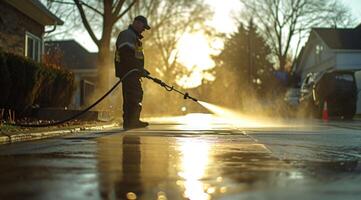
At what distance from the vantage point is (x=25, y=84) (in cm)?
1515

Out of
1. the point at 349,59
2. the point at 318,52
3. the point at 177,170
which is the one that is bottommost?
the point at 177,170

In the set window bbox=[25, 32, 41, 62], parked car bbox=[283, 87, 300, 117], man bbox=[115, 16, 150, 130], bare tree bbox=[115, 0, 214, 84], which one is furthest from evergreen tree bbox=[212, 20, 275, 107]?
man bbox=[115, 16, 150, 130]

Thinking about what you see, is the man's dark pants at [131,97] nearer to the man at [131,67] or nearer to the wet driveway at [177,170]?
the man at [131,67]

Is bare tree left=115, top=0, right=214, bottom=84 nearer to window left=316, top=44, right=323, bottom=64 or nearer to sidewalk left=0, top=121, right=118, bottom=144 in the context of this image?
window left=316, top=44, right=323, bottom=64

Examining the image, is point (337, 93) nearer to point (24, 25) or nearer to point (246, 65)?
point (24, 25)

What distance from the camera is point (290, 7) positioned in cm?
6212

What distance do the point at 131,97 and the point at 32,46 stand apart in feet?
42.9

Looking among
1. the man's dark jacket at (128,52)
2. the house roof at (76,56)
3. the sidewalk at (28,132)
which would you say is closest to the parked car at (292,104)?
the man's dark jacket at (128,52)

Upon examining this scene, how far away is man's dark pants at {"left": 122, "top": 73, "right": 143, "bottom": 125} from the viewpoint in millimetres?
12406

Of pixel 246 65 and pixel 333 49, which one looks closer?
pixel 333 49

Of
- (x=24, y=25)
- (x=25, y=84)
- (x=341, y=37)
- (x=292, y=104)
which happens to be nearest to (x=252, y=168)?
(x=25, y=84)

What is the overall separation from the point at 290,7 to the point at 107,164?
190 feet

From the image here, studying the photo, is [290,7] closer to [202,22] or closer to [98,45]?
[202,22]

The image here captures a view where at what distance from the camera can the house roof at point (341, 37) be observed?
47250mm
